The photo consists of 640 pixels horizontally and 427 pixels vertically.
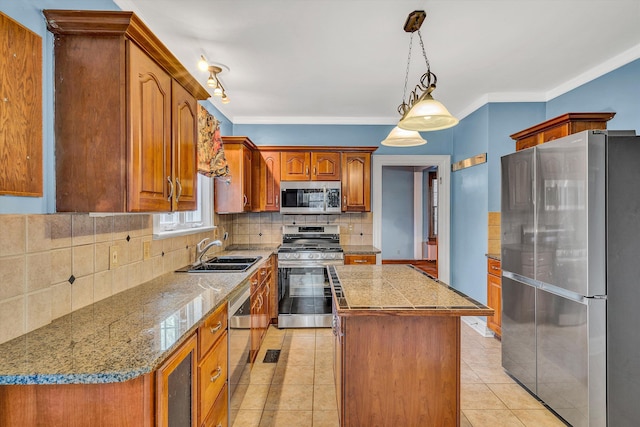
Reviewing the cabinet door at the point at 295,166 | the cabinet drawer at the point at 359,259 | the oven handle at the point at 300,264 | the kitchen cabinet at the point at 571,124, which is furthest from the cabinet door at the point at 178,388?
the kitchen cabinet at the point at 571,124

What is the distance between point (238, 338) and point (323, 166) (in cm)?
248

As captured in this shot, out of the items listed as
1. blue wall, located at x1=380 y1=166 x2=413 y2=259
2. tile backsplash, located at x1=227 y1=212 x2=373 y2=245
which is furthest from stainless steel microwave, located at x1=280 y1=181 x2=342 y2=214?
blue wall, located at x1=380 y1=166 x2=413 y2=259

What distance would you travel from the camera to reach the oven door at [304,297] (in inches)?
147

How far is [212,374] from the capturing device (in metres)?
1.62

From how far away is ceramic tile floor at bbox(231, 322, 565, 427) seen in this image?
2148 millimetres

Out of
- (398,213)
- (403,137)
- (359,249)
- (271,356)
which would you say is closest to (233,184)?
(359,249)

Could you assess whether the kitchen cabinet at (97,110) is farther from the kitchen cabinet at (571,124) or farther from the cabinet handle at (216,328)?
the kitchen cabinet at (571,124)

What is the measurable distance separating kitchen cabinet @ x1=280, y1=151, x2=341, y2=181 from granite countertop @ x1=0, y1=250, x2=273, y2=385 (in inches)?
94.2

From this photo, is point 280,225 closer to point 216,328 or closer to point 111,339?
point 216,328

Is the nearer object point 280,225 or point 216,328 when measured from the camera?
point 216,328

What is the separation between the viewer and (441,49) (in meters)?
2.55

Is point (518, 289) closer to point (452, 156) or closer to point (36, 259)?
point (452, 156)

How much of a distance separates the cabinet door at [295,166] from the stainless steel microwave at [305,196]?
0.25 ft

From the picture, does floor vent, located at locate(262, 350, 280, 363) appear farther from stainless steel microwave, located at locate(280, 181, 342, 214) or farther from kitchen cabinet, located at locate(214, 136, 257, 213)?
stainless steel microwave, located at locate(280, 181, 342, 214)
